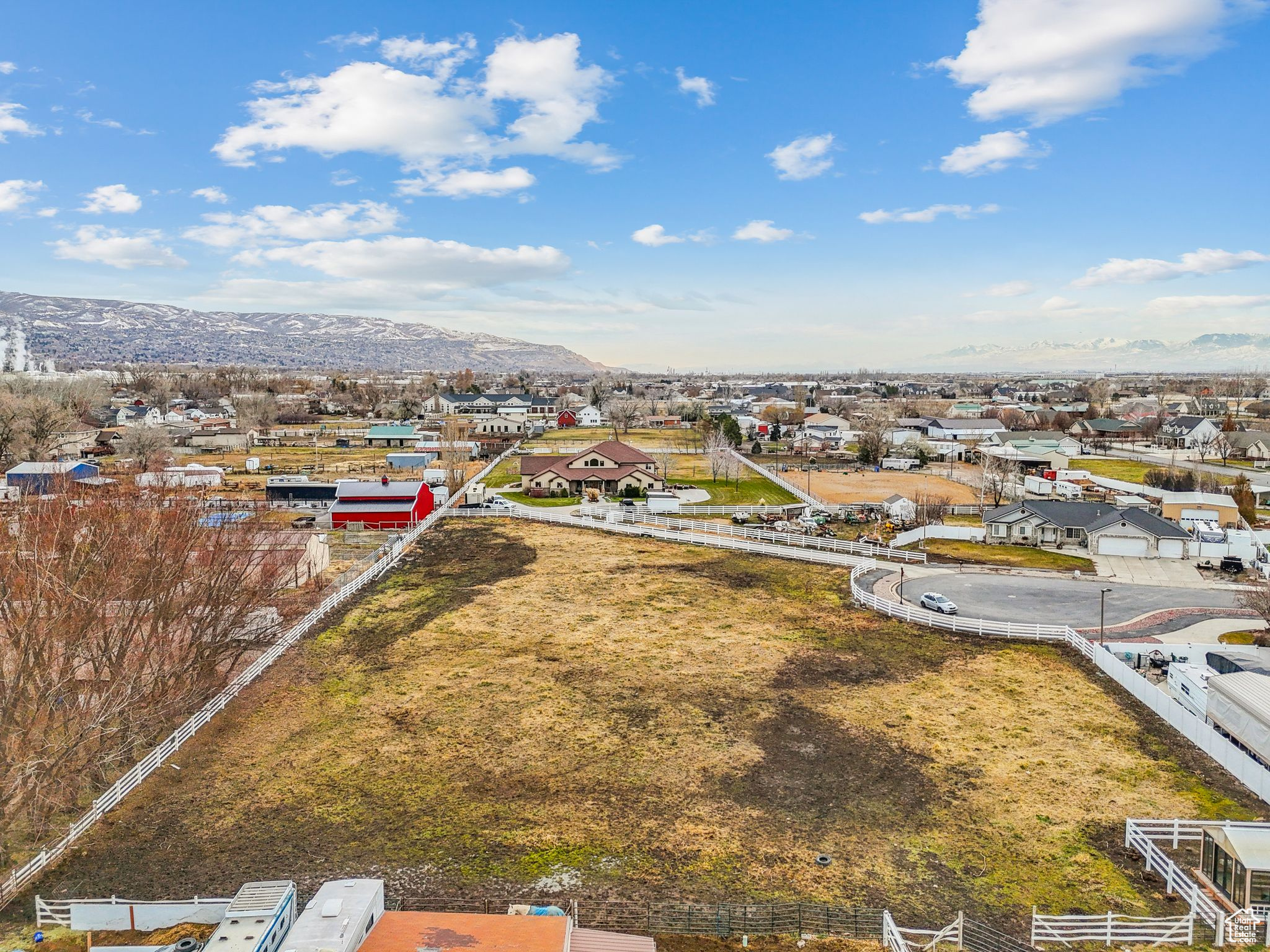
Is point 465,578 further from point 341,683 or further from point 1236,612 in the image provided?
point 1236,612

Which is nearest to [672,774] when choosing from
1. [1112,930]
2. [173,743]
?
[1112,930]

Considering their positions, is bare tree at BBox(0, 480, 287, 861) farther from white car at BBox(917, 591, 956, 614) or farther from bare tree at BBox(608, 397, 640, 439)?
bare tree at BBox(608, 397, 640, 439)

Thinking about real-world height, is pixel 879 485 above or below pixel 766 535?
above

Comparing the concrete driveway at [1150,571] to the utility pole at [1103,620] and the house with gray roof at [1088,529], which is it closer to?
the house with gray roof at [1088,529]

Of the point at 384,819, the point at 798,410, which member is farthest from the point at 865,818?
the point at 798,410

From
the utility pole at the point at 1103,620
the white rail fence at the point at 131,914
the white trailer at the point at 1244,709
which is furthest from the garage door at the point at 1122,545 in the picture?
the white rail fence at the point at 131,914

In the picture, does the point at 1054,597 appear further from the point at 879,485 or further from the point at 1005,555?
the point at 879,485

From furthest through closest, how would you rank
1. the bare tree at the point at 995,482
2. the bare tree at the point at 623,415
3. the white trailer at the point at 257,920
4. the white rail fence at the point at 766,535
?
the bare tree at the point at 623,415 → the bare tree at the point at 995,482 → the white rail fence at the point at 766,535 → the white trailer at the point at 257,920
